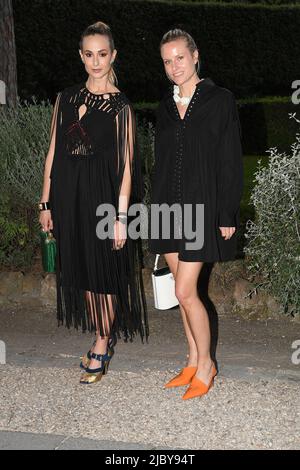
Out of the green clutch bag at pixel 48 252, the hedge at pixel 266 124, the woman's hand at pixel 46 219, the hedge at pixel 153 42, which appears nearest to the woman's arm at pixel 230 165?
the woman's hand at pixel 46 219

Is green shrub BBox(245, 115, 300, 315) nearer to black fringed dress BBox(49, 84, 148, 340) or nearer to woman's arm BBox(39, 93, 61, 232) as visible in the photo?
black fringed dress BBox(49, 84, 148, 340)

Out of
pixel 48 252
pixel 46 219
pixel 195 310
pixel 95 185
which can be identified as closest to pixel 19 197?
pixel 48 252

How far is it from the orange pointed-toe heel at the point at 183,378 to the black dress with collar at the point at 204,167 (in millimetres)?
645

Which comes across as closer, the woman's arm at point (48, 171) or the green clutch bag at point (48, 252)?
the woman's arm at point (48, 171)

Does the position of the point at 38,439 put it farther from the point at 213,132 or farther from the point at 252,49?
the point at 252,49

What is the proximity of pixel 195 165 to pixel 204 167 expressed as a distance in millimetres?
44

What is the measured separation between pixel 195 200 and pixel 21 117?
3.97m

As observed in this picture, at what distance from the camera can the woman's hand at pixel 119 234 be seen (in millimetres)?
→ 4500

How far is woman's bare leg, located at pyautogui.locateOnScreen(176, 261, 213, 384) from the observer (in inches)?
173

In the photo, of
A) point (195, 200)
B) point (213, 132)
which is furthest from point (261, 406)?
point (213, 132)

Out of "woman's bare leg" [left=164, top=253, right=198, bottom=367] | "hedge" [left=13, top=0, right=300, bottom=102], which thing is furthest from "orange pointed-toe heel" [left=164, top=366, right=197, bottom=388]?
"hedge" [left=13, top=0, right=300, bottom=102]

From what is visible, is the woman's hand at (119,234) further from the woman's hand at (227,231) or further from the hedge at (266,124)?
the hedge at (266,124)

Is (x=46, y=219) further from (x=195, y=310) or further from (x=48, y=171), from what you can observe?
(x=195, y=310)

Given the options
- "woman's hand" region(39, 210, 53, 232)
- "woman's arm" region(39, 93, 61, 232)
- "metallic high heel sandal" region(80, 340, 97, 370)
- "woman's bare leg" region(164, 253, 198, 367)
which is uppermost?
"woman's arm" region(39, 93, 61, 232)
